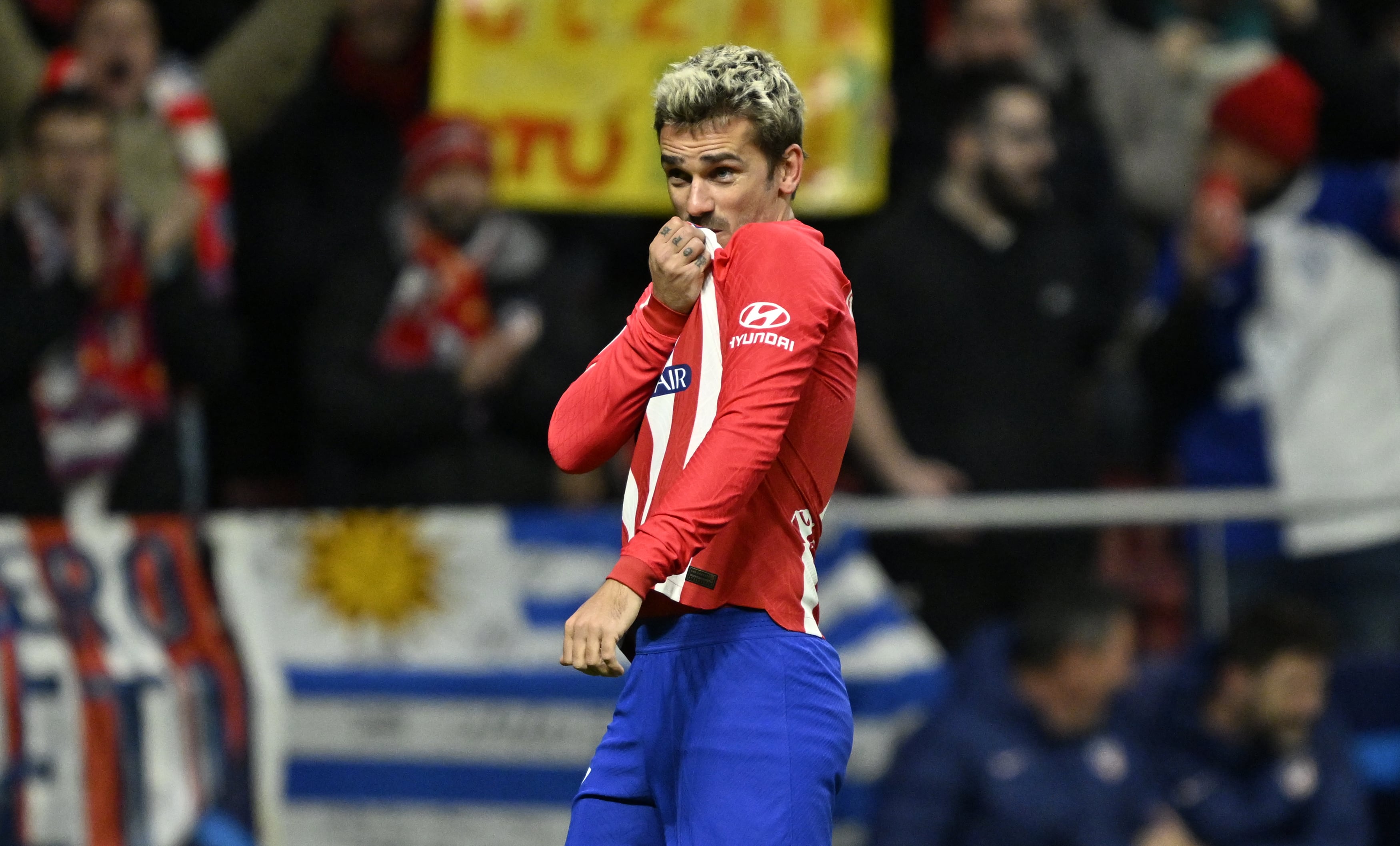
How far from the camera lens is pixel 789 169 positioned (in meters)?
3.68

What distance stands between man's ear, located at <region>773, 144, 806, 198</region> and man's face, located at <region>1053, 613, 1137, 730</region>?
3685mm

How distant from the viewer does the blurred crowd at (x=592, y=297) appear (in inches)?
281

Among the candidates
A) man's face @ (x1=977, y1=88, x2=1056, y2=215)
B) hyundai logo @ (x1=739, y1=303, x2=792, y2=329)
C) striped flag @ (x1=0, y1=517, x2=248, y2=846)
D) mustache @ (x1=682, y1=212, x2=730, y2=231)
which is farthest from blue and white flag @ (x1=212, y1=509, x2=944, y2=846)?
Answer: hyundai logo @ (x1=739, y1=303, x2=792, y2=329)

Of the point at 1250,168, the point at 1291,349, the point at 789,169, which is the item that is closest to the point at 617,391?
the point at 789,169

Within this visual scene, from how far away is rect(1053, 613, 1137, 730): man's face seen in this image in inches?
277

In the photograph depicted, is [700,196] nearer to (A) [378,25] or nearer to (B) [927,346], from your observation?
(B) [927,346]

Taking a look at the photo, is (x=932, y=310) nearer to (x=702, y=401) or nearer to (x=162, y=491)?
(x=162, y=491)

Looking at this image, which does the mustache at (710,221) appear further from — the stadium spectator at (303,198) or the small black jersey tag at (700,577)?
the stadium spectator at (303,198)

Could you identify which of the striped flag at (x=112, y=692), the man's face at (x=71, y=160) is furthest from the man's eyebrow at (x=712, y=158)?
the man's face at (x=71, y=160)

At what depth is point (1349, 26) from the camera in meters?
9.99

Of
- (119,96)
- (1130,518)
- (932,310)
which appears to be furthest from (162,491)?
(1130,518)

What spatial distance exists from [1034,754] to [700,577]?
12.5 feet

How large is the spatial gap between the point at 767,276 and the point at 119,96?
15.3ft

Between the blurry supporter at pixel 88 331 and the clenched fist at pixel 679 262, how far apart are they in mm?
3908
